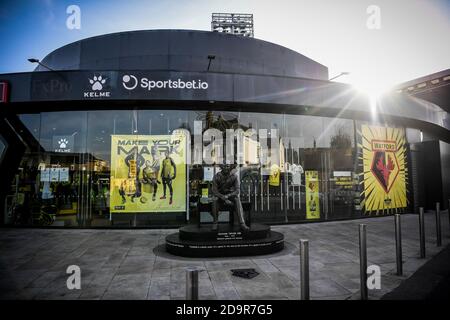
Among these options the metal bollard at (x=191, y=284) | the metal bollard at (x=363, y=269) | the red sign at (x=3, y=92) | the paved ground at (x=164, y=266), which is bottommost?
the paved ground at (x=164, y=266)

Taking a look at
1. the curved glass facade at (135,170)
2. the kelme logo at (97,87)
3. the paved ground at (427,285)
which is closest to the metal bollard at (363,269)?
the paved ground at (427,285)

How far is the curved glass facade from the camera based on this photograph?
33.6ft

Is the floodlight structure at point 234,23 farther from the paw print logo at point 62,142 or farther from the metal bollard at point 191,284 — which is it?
the metal bollard at point 191,284

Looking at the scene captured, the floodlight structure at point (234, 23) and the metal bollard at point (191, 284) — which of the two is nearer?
the metal bollard at point (191, 284)

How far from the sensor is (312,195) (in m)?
11.4

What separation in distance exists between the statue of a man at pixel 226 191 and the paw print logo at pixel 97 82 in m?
5.67

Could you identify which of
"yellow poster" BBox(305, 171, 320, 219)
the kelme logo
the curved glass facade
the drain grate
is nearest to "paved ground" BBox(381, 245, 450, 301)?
the drain grate

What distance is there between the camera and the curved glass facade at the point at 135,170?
10.2 metres

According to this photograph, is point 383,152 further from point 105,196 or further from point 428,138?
point 105,196

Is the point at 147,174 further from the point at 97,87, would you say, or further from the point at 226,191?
the point at 226,191

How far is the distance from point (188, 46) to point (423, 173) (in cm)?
1429
